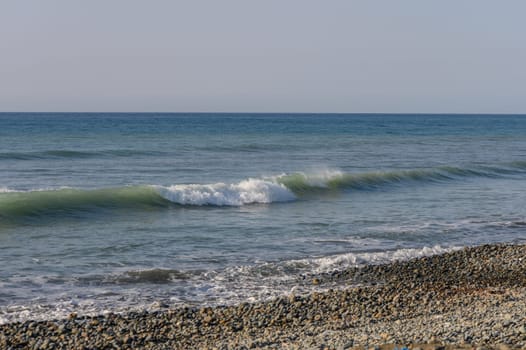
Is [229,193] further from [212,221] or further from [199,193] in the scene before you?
[212,221]

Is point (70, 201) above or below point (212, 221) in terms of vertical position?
above

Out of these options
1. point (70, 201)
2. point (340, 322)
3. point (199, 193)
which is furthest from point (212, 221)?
point (340, 322)

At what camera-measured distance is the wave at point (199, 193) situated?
22453 millimetres

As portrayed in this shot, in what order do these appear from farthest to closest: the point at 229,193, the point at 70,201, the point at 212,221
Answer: the point at 229,193 → the point at 70,201 → the point at 212,221

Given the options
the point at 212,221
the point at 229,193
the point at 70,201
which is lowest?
the point at 212,221

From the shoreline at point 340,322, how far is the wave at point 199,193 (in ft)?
35.7

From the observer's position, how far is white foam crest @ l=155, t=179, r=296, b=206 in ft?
81.5

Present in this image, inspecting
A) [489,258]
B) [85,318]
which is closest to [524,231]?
[489,258]

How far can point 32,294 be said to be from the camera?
1280cm

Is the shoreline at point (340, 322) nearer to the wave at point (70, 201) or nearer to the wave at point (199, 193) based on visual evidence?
the wave at point (70, 201)

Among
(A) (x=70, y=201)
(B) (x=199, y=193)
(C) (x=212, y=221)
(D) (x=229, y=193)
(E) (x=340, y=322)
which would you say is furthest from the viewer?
(D) (x=229, y=193)

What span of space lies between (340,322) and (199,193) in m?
14.5

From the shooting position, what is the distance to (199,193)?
2505 centimetres

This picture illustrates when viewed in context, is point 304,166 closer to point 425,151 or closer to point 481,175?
point 481,175
